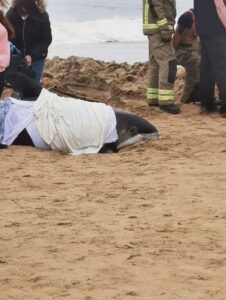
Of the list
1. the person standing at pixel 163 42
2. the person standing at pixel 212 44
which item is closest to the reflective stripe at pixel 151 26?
the person standing at pixel 163 42

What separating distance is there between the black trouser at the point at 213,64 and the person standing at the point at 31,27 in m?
2.03

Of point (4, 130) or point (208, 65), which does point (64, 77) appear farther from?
point (4, 130)

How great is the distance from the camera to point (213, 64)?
9.82 meters

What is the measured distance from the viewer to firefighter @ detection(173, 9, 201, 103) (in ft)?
35.4

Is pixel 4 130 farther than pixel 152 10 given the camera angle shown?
No

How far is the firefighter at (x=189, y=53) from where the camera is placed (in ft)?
35.4

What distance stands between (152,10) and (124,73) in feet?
8.80

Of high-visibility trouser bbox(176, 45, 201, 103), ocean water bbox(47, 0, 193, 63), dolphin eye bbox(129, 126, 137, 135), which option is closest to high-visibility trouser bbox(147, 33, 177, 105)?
high-visibility trouser bbox(176, 45, 201, 103)

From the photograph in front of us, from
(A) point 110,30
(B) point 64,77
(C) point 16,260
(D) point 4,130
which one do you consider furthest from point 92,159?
(A) point 110,30

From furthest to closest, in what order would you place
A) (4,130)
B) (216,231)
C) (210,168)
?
(4,130) → (210,168) → (216,231)

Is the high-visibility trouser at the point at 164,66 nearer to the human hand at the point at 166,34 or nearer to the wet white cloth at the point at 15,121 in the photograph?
the human hand at the point at 166,34

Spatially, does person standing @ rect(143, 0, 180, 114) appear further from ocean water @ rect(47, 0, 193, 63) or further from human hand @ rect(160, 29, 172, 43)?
ocean water @ rect(47, 0, 193, 63)

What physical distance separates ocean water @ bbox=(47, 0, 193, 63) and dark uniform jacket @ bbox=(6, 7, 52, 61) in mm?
6899

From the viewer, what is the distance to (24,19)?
10078 mm
